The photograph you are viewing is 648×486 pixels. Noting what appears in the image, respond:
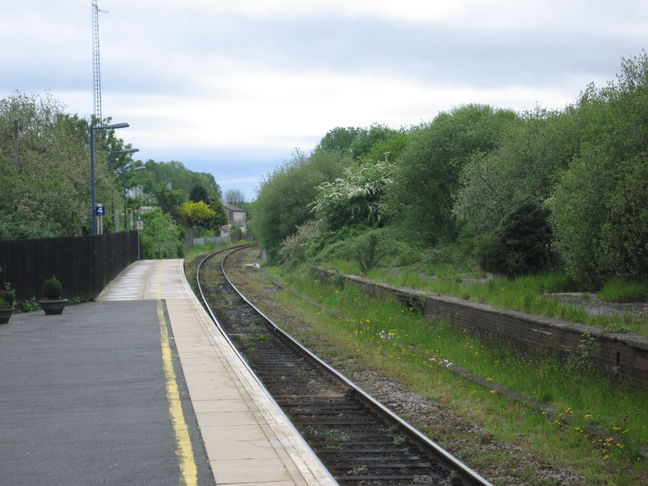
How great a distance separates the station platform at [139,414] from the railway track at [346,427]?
0.49 metres

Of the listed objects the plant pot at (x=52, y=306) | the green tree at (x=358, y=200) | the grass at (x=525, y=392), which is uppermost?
the green tree at (x=358, y=200)

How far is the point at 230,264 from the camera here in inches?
2101

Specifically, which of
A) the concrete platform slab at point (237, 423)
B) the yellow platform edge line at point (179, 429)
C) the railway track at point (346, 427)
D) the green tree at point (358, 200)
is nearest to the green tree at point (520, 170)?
the railway track at point (346, 427)

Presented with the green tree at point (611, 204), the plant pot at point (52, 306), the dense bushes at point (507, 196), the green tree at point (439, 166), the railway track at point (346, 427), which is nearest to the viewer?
the railway track at point (346, 427)

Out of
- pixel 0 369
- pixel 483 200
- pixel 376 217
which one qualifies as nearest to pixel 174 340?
pixel 0 369

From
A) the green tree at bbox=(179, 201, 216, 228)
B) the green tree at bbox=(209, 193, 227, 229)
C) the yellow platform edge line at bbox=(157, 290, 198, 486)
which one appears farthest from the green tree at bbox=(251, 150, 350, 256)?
the green tree at bbox=(209, 193, 227, 229)

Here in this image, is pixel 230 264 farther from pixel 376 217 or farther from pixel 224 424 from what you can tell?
pixel 224 424

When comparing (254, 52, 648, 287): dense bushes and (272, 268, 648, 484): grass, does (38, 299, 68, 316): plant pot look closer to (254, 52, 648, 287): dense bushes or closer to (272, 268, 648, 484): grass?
(272, 268, 648, 484): grass

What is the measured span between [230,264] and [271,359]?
3790cm

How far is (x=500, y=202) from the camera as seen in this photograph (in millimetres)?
26000

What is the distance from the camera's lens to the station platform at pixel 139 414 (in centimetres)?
743

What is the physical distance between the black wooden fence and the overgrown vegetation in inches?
422

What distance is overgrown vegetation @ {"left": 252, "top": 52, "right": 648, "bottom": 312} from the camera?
56.1ft

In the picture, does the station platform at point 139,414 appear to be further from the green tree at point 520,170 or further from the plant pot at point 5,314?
the green tree at point 520,170
